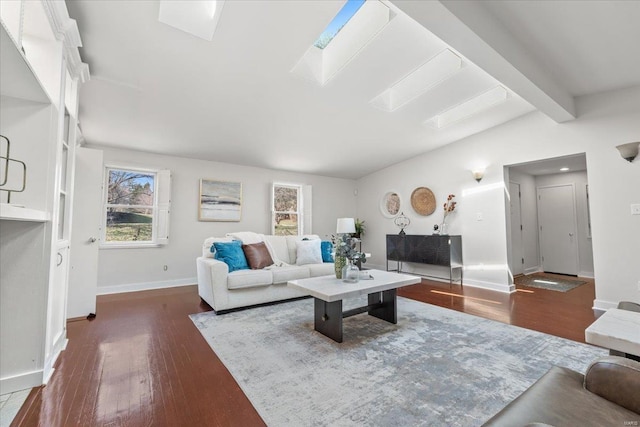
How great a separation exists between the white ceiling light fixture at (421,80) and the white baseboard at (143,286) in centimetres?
433

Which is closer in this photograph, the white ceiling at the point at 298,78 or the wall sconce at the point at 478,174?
the white ceiling at the point at 298,78

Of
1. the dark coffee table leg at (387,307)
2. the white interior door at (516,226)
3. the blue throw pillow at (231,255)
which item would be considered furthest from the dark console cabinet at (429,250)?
the blue throw pillow at (231,255)

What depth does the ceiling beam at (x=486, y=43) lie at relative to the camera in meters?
1.85

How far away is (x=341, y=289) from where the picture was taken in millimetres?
2506

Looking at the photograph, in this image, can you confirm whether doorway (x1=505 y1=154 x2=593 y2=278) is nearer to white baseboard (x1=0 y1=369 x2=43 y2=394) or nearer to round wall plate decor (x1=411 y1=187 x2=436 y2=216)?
round wall plate decor (x1=411 y1=187 x2=436 y2=216)

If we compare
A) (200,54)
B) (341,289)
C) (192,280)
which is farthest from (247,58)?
(192,280)

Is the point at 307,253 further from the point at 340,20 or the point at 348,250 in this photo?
the point at 340,20

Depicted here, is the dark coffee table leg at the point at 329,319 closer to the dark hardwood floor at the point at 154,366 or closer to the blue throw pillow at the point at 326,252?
the dark hardwood floor at the point at 154,366

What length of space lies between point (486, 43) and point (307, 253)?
10.8 feet

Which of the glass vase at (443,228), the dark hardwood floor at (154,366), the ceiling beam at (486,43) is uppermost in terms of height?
the ceiling beam at (486,43)

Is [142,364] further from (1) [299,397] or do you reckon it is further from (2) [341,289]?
(2) [341,289]

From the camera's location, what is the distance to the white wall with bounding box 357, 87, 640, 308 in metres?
3.27

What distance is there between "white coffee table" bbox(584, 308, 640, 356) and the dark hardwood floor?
158 cm

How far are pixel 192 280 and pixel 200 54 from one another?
3.79 metres
